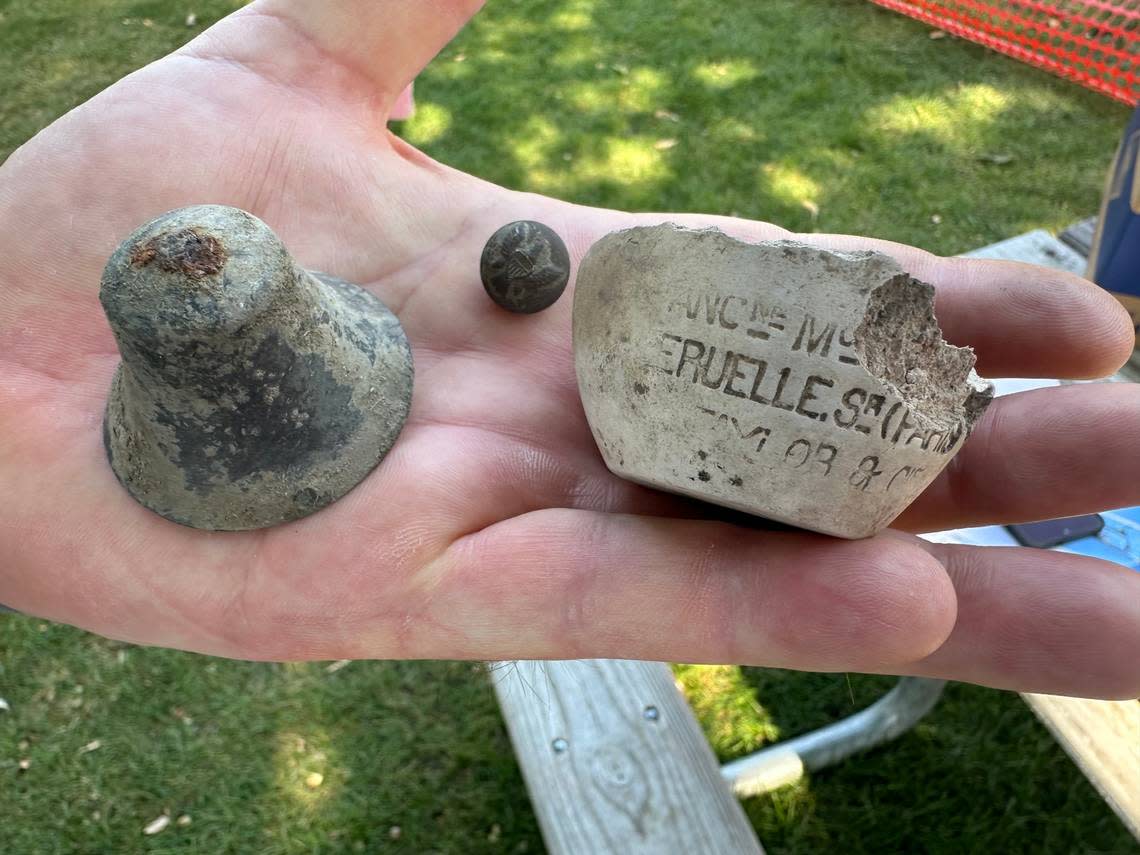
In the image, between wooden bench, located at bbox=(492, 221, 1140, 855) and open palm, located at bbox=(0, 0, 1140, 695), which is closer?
open palm, located at bbox=(0, 0, 1140, 695)

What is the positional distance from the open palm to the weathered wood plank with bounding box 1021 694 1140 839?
597mm

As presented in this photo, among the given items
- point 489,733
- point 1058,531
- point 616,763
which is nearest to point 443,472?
point 616,763

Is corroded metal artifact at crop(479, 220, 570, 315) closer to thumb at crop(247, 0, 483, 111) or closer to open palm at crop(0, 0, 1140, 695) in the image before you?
open palm at crop(0, 0, 1140, 695)

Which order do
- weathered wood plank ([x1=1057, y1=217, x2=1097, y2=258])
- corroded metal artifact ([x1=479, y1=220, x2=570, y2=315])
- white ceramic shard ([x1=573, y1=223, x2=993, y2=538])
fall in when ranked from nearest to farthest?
white ceramic shard ([x1=573, y1=223, x2=993, y2=538])
corroded metal artifact ([x1=479, y1=220, x2=570, y2=315])
weathered wood plank ([x1=1057, y1=217, x2=1097, y2=258])

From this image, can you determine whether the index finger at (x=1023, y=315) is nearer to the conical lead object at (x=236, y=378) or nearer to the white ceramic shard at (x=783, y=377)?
the white ceramic shard at (x=783, y=377)

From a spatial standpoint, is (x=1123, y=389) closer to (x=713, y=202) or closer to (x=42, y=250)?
(x=42, y=250)

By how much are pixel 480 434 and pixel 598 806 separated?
45.0 inches

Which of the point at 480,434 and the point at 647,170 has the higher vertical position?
the point at 480,434

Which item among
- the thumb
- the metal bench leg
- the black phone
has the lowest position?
the metal bench leg

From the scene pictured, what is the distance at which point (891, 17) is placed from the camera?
5.53m

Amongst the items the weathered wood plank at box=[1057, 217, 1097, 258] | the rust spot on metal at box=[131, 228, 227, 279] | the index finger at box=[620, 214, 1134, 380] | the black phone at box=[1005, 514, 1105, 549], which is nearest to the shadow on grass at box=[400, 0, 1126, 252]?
the weathered wood plank at box=[1057, 217, 1097, 258]

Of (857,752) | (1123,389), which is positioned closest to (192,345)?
(1123,389)

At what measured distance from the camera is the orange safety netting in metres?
4.95

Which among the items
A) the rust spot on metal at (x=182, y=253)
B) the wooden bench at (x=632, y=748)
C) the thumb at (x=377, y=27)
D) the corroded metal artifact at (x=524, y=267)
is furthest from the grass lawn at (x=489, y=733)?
the thumb at (x=377, y=27)
